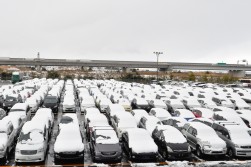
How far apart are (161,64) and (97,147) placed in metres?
100

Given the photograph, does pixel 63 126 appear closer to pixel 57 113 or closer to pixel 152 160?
pixel 152 160

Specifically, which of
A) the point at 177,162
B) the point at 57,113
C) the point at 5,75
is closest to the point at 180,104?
the point at 57,113

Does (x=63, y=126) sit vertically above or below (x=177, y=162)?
above

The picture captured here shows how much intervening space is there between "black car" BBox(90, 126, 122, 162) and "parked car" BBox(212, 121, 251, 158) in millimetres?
5685

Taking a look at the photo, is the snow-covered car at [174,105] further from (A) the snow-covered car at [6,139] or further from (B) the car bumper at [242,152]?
(A) the snow-covered car at [6,139]

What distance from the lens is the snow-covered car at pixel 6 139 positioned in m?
12.7

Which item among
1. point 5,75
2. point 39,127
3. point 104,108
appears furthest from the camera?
point 5,75

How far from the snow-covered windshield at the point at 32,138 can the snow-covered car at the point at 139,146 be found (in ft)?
13.5

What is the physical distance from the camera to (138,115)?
19.8 m

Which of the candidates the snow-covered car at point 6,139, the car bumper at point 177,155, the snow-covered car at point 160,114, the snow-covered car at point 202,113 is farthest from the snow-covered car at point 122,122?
the snow-covered car at point 202,113

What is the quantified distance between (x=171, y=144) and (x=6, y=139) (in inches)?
306

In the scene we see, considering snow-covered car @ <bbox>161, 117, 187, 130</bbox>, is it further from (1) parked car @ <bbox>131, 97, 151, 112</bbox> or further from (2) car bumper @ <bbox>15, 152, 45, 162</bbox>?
(1) parked car @ <bbox>131, 97, 151, 112</bbox>

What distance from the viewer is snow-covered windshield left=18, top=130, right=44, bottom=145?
13.2 m

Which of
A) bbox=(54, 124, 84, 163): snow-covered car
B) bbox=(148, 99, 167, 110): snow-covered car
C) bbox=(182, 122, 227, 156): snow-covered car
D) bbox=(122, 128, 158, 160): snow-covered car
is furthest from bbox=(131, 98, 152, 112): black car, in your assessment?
bbox=(54, 124, 84, 163): snow-covered car
